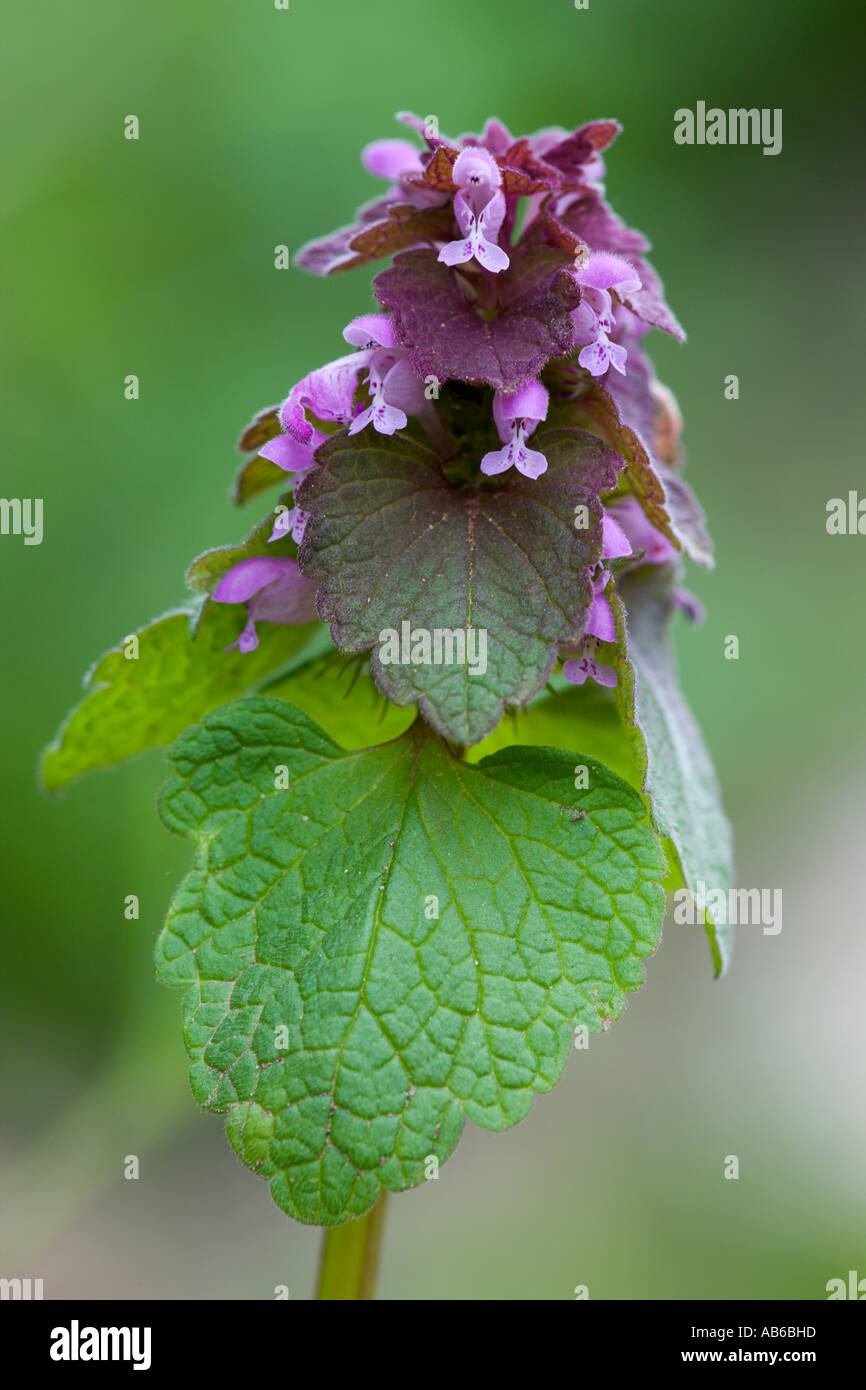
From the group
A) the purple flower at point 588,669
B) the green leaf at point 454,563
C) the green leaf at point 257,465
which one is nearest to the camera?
the green leaf at point 454,563

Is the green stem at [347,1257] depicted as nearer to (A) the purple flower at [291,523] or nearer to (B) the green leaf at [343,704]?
(B) the green leaf at [343,704]

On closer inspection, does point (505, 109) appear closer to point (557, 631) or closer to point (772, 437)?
point (772, 437)

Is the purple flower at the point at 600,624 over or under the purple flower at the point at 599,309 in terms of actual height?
under

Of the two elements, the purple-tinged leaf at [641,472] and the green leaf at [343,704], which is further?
the green leaf at [343,704]

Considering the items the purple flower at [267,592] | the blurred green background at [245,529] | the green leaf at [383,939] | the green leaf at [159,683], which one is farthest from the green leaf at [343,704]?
the blurred green background at [245,529]

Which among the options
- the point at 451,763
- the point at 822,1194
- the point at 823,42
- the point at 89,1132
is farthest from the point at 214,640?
the point at 823,42

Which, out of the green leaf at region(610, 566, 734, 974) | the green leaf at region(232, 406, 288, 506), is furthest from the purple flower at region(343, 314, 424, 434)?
the green leaf at region(610, 566, 734, 974)

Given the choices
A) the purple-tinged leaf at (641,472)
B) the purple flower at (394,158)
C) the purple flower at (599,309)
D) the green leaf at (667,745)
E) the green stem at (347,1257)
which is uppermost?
the purple flower at (394,158)

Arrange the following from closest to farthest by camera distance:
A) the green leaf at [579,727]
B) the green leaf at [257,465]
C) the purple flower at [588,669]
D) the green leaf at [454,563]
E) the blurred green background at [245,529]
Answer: the green leaf at [454,563]
the purple flower at [588,669]
the green leaf at [257,465]
the green leaf at [579,727]
the blurred green background at [245,529]

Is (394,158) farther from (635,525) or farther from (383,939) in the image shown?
(383,939)
